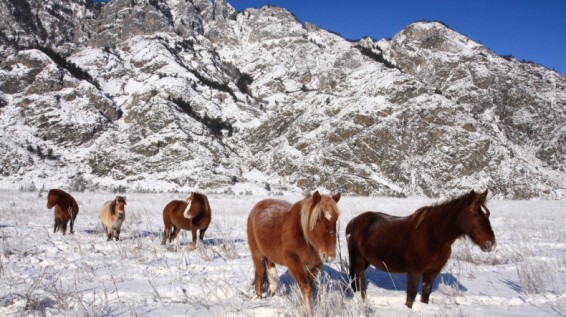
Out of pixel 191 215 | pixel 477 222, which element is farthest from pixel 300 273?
pixel 191 215

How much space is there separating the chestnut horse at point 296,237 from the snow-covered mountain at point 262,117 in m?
47.9

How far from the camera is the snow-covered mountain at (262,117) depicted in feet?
199

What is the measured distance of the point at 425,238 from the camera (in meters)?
4.33

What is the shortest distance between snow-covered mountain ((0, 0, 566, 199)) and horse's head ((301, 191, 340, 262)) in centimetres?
4917

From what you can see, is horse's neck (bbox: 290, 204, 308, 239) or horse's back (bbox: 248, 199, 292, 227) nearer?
horse's neck (bbox: 290, 204, 308, 239)

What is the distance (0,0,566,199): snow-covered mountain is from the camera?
2391 inches

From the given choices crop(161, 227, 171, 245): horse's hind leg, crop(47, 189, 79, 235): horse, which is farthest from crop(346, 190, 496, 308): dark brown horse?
crop(47, 189, 79, 235): horse

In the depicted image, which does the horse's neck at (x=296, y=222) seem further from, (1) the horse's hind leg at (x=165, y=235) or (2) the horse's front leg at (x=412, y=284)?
(1) the horse's hind leg at (x=165, y=235)

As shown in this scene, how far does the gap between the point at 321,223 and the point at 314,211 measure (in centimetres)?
14

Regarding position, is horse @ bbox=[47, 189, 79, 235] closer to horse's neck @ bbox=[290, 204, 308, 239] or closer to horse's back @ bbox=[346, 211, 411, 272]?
horse's neck @ bbox=[290, 204, 308, 239]

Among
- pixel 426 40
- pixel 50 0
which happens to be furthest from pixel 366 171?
pixel 50 0

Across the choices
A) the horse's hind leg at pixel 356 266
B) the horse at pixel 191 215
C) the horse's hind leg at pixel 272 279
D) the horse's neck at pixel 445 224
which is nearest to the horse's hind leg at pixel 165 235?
the horse at pixel 191 215

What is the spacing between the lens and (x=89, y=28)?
115438 millimetres

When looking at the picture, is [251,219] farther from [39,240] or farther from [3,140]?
[3,140]
